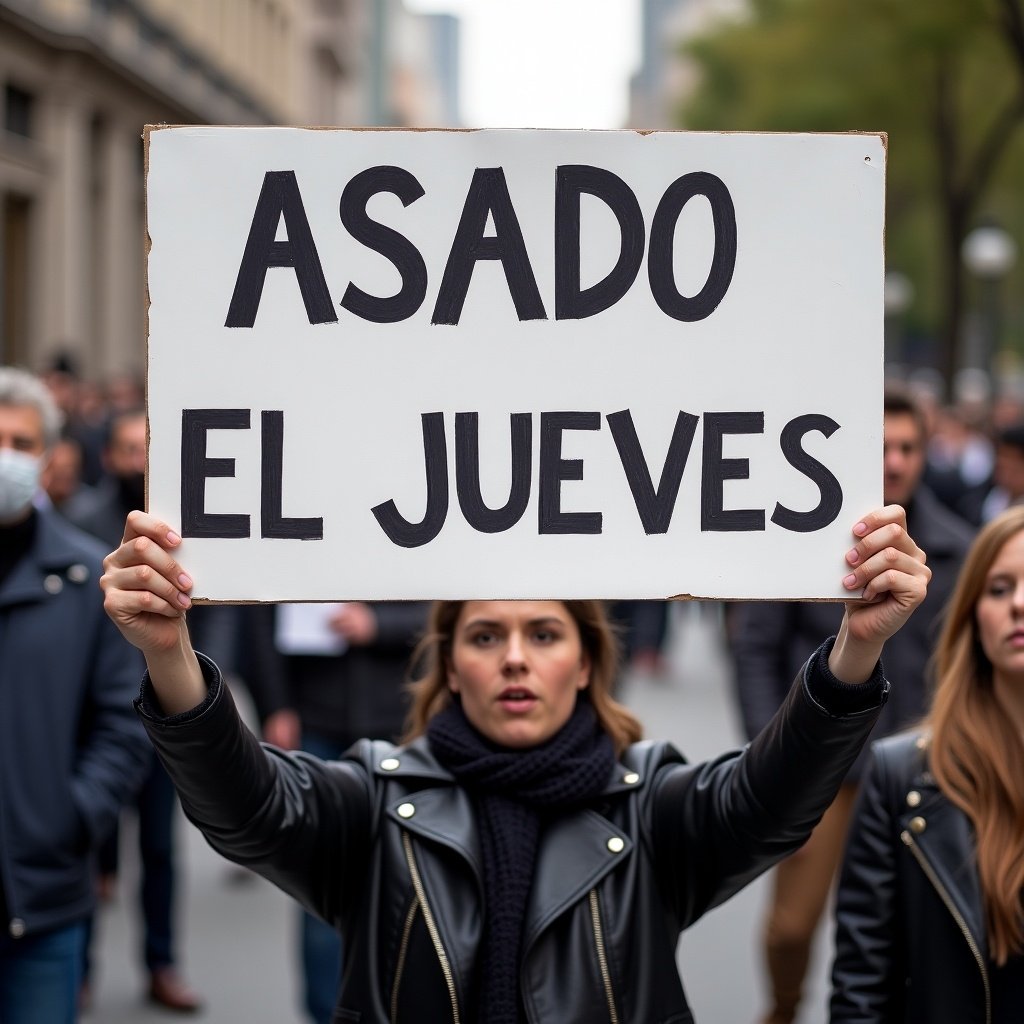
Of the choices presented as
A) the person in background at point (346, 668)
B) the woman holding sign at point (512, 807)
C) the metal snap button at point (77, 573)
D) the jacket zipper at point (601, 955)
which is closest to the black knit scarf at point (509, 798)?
the woman holding sign at point (512, 807)

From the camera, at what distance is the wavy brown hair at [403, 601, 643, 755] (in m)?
3.29

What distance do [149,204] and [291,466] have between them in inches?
17.9

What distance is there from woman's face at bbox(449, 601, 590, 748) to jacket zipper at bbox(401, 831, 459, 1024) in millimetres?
267

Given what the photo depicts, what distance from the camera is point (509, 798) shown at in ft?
10.0

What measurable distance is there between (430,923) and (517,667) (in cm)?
49

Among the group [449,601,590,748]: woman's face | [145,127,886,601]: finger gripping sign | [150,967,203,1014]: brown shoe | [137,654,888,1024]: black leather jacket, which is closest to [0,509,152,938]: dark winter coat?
[137,654,888,1024]: black leather jacket

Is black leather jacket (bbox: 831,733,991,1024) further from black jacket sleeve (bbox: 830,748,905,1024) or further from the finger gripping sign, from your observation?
the finger gripping sign

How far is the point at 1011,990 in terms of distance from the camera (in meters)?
3.08

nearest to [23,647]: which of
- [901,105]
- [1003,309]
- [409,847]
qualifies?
[409,847]

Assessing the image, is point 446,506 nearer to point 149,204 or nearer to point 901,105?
point 149,204

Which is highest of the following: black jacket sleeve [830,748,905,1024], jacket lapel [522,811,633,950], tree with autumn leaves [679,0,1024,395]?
tree with autumn leaves [679,0,1024,395]

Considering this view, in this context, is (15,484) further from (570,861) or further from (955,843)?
(955,843)

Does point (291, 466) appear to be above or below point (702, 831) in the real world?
above

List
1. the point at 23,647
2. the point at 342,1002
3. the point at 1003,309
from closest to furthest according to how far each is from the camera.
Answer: the point at 342,1002 < the point at 23,647 < the point at 1003,309
